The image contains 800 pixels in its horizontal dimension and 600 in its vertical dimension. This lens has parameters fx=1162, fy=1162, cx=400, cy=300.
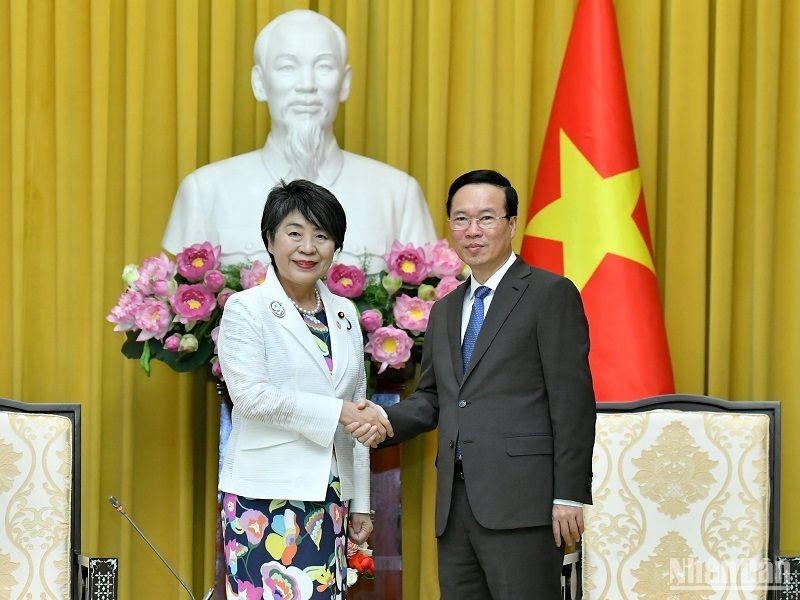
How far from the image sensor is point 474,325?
2.43 m

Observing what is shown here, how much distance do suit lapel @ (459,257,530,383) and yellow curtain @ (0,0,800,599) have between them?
5.02ft

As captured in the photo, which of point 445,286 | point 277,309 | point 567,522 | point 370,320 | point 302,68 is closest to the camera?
point 567,522

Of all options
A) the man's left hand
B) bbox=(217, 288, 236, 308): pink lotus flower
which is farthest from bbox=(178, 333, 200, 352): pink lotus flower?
the man's left hand

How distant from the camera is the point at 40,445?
2881 mm

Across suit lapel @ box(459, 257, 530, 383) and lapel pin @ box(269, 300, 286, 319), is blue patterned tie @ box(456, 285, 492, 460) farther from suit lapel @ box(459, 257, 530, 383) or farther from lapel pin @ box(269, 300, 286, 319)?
lapel pin @ box(269, 300, 286, 319)

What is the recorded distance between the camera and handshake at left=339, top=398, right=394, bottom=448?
7.68 feet

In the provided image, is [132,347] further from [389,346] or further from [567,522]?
[567,522]

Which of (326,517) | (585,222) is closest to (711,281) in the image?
(585,222)

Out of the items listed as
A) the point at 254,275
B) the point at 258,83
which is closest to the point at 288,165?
the point at 258,83

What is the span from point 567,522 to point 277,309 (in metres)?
0.72

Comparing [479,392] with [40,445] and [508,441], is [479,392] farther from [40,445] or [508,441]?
[40,445]

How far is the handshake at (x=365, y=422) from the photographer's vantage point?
2.34 metres

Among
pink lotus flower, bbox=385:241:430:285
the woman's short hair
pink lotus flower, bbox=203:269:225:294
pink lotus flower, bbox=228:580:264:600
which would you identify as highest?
the woman's short hair

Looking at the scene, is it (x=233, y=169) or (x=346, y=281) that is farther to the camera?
(x=233, y=169)
